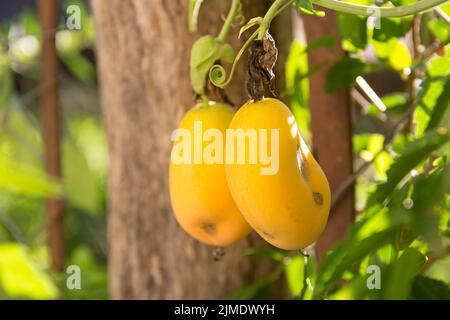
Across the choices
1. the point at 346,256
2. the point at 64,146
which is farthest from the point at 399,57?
the point at 64,146

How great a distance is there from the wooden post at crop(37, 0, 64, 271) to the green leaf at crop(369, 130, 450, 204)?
2.45 ft

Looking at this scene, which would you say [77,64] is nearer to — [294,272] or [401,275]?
[294,272]

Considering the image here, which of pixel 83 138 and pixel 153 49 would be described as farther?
pixel 83 138

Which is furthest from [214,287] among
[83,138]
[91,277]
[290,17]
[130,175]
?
[83,138]

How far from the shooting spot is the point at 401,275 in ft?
1.42

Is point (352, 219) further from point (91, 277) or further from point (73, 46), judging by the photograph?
point (73, 46)

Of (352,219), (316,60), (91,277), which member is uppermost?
(316,60)

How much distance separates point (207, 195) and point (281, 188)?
0.20 feet

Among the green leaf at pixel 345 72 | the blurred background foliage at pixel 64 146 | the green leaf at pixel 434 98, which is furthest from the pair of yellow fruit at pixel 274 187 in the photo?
the blurred background foliage at pixel 64 146

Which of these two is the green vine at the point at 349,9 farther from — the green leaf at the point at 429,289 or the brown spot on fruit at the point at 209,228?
the green leaf at the point at 429,289

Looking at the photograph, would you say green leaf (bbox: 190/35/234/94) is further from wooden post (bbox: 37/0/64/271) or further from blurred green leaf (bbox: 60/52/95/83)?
blurred green leaf (bbox: 60/52/95/83)

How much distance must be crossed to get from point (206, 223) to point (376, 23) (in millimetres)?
181

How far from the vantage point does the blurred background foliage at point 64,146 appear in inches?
48.1
